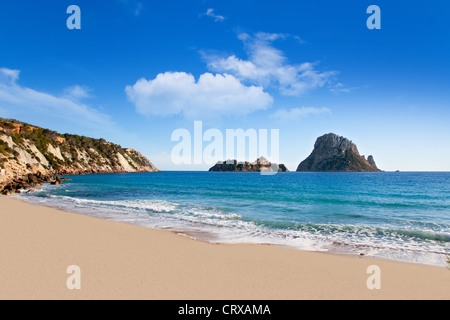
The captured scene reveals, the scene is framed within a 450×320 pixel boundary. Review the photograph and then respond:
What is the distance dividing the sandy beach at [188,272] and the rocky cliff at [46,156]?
3406 centimetres

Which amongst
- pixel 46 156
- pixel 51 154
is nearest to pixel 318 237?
pixel 46 156

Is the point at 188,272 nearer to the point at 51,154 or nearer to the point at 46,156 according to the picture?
the point at 46,156

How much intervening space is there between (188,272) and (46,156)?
Answer: 9886cm

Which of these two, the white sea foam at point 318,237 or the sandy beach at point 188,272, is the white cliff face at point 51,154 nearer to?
the white sea foam at point 318,237

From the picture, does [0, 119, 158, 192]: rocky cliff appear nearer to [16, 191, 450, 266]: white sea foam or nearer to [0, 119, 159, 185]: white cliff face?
[0, 119, 159, 185]: white cliff face

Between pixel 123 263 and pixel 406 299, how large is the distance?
8.14 m

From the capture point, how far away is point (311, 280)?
22.4ft

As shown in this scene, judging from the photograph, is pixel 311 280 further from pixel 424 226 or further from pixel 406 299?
pixel 424 226

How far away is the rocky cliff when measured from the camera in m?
49.8

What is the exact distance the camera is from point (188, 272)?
7.17 m

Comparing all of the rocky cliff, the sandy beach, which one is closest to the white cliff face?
the rocky cliff

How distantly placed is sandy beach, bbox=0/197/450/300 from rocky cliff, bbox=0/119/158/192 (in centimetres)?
3406

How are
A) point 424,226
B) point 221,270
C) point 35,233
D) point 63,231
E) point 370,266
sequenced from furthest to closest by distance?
point 424,226 < point 63,231 < point 35,233 < point 370,266 < point 221,270
